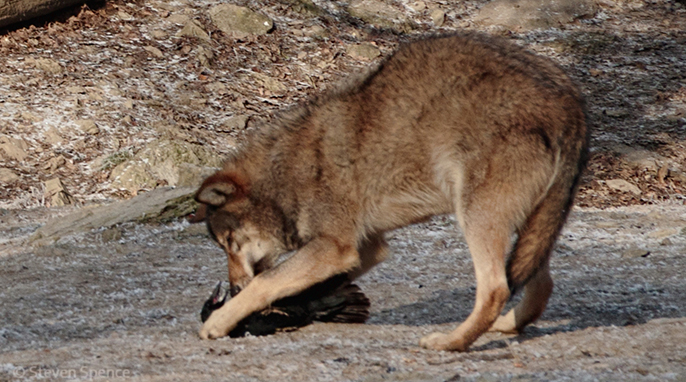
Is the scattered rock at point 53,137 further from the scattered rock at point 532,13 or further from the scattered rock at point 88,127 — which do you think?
the scattered rock at point 532,13

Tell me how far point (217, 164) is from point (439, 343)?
19.8 ft

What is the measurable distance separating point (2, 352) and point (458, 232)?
194 inches

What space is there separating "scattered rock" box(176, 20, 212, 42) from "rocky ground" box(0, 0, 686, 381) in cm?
4

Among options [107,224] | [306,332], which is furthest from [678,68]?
[306,332]

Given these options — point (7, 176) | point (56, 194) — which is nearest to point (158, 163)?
point (56, 194)

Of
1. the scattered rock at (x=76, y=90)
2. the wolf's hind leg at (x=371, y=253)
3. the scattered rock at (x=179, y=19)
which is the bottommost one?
the scattered rock at (x=76, y=90)

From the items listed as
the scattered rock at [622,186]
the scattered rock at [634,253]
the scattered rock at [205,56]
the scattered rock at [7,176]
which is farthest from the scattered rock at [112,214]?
the scattered rock at [622,186]

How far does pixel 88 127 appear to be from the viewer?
10.4 metres

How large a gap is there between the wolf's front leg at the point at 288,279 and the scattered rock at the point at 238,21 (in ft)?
29.4

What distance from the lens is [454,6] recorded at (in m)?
15.6

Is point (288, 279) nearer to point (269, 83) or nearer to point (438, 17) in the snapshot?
point (269, 83)

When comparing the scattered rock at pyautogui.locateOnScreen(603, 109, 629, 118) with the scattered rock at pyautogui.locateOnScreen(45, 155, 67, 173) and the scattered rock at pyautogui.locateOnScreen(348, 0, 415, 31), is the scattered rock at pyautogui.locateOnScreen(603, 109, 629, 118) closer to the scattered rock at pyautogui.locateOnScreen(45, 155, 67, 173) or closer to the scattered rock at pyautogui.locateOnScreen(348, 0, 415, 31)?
the scattered rock at pyautogui.locateOnScreen(348, 0, 415, 31)

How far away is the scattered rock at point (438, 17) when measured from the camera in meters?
14.9

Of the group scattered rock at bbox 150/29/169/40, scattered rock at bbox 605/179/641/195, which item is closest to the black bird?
scattered rock at bbox 605/179/641/195
